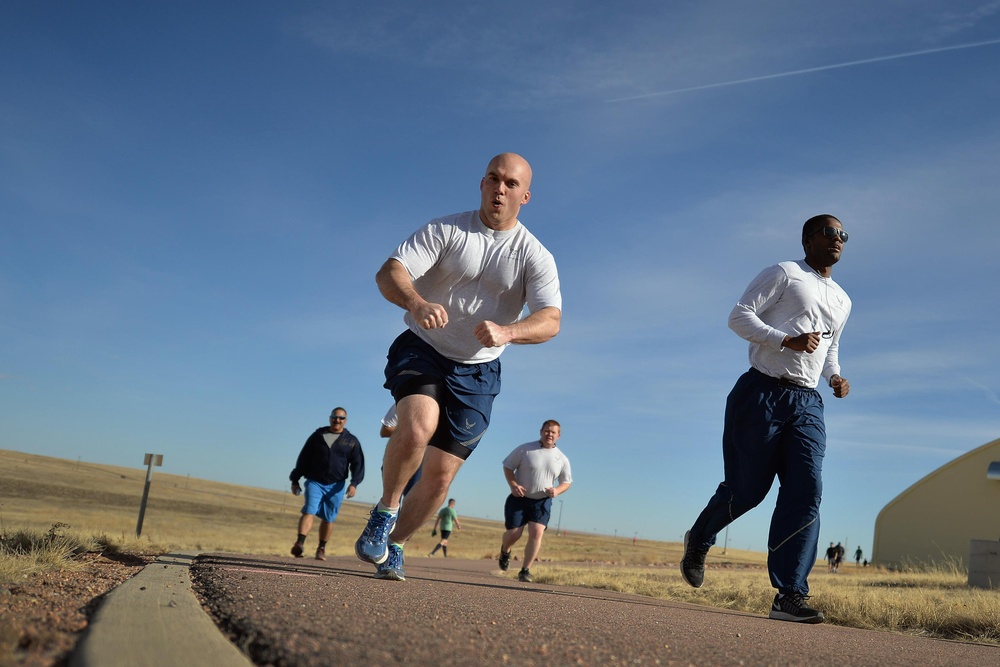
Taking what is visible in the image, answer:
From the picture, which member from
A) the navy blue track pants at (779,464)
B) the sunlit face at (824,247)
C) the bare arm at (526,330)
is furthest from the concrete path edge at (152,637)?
the sunlit face at (824,247)

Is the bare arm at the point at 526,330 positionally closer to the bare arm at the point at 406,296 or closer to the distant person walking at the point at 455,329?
the distant person walking at the point at 455,329

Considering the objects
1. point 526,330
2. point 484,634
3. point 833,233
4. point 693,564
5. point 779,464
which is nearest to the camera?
point 484,634

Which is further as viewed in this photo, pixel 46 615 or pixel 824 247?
pixel 824 247

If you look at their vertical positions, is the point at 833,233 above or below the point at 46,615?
above

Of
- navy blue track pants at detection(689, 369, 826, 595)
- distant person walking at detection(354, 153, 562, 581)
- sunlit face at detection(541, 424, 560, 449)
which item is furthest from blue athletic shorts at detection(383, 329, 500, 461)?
sunlit face at detection(541, 424, 560, 449)

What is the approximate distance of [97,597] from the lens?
134 inches

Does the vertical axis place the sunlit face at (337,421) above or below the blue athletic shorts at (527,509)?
above

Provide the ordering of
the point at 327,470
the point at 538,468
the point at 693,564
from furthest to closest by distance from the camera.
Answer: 1. the point at 327,470
2. the point at 538,468
3. the point at 693,564

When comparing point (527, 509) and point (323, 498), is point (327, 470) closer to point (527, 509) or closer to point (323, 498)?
point (323, 498)

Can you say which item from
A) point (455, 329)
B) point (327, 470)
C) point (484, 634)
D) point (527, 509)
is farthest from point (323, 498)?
point (484, 634)

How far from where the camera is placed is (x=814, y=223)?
21.9 feet

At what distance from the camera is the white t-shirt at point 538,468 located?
38.6ft

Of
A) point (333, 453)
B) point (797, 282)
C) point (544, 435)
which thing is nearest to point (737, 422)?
point (797, 282)

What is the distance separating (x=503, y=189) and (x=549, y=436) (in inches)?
269
